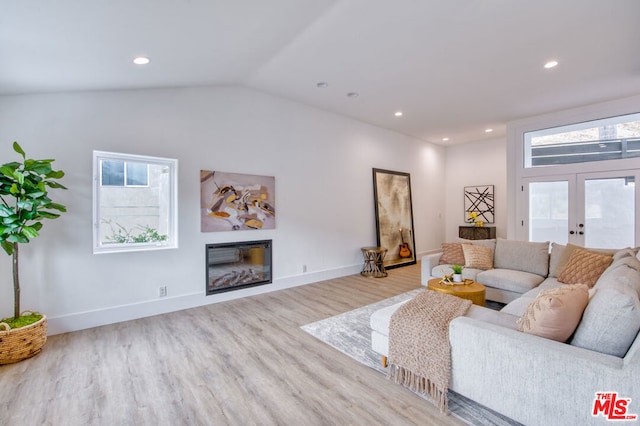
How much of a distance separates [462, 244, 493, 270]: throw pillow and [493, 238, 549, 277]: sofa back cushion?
14cm

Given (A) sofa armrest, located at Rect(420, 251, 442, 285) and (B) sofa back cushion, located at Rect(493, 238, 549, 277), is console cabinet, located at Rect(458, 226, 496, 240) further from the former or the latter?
(A) sofa armrest, located at Rect(420, 251, 442, 285)

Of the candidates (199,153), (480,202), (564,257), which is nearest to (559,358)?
(564,257)

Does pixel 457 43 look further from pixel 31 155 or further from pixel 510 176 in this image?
pixel 31 155

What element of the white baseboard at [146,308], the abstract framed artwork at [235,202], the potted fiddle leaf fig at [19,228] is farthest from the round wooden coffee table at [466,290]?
the potted fiddle leaf fig at [19,228]

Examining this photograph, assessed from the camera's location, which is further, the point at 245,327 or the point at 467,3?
the point at 245,327

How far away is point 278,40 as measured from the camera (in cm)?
307

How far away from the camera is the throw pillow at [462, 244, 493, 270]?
166 inches

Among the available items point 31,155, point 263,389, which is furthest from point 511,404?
point 31,155

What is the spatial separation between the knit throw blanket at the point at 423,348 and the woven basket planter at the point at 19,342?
309cm

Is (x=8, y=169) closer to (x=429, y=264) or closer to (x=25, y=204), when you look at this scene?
(x=25, y=204)

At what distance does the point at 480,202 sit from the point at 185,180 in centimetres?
697

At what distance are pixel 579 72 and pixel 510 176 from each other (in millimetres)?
2359

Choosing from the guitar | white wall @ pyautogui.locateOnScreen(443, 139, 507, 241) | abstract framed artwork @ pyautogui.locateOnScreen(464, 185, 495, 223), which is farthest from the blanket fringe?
abstract framed artwork @ pyautogui.locateOnScreen(464, 185, 495, 223)

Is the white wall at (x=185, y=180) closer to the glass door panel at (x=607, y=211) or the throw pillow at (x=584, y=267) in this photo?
the throw pillow at (x=584, y=267)
